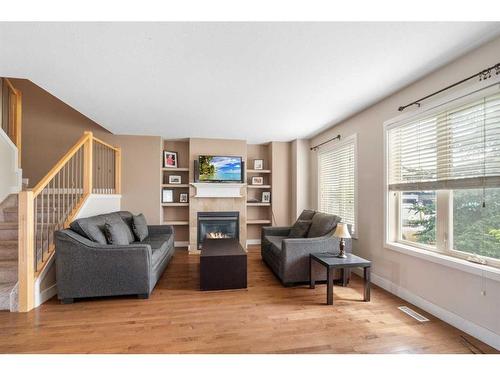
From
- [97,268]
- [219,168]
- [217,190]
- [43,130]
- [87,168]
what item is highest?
[43,130]

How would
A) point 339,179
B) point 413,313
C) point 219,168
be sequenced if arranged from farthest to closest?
point 219,168 < point 339,179 < point 413,313

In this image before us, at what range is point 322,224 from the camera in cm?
331

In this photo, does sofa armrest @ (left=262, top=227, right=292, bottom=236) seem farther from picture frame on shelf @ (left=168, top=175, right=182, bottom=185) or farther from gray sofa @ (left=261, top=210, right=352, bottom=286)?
picture frame on shelf @ (left=168, top=175, right=182, bottom=185)

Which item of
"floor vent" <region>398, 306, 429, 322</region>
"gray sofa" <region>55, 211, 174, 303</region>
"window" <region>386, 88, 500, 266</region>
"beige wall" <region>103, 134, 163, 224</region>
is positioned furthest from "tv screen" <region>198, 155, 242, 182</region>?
"floor vent" <region>398, 306, 429, 322</region>

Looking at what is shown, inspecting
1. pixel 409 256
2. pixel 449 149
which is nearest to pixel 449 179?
pixel 449 149

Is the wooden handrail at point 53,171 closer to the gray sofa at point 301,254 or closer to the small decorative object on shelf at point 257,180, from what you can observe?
the gray sofa at point 301,254

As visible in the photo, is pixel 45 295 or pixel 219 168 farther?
pixel 219 168

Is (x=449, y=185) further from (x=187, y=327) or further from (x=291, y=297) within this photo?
(x=187, y=327)

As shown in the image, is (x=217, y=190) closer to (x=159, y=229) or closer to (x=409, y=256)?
(x=159, y=229)

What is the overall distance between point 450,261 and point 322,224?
1493mm

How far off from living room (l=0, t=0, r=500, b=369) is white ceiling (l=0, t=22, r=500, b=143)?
0.02m

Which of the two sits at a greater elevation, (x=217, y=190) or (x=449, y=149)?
(x=449, y=149)

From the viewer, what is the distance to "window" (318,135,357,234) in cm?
362
